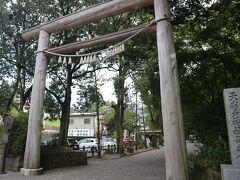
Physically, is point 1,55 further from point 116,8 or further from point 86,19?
point 116,8

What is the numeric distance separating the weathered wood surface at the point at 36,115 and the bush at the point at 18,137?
3.32 feet

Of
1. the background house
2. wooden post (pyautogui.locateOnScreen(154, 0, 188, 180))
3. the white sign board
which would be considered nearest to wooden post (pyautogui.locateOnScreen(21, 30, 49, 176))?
wooden post (pyautogui.locateOnScreen(154, 0, 188, 180))

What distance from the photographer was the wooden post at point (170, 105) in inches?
217

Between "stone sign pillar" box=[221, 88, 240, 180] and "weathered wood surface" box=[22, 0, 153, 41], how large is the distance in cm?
383

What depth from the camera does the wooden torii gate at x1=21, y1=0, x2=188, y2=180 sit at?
562 cm

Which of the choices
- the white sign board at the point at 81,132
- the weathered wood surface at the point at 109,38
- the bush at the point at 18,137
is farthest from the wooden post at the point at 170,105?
the white sign board at the point at 81,132

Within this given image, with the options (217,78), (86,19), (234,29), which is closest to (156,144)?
(217,78)

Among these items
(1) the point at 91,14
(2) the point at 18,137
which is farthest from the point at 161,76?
(2) the point at 18,137

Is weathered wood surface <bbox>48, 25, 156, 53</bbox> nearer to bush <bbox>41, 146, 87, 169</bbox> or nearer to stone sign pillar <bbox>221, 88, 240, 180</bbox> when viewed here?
stone sign pillar <bbox>221, 88, 240, 180</bbox>

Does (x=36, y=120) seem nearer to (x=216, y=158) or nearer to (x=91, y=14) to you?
(x=91, y=14)

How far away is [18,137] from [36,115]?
1.47 meters

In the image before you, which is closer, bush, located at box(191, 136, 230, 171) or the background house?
bush, located at box(191, 136, 230, 171)

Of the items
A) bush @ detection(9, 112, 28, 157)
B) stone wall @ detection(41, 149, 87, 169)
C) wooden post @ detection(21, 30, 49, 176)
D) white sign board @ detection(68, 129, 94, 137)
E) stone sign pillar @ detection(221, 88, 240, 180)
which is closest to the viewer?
stone sign pillar @ detection(221, 88, 240, 180)

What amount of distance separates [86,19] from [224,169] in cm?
632
